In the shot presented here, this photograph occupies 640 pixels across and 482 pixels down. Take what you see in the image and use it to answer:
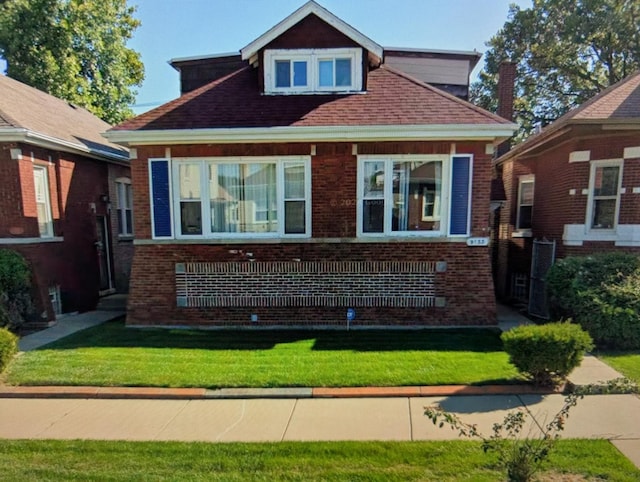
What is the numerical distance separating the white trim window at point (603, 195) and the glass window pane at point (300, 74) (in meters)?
6.87

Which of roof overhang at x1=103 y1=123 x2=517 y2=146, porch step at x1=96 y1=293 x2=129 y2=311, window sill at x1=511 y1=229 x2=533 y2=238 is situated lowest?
porch step at x1=96 y1=293 x2=129 y2=311

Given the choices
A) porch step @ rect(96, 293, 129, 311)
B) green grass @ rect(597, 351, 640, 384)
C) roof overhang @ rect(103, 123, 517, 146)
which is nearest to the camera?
green grass @ rect(597, 351, 640, 384)

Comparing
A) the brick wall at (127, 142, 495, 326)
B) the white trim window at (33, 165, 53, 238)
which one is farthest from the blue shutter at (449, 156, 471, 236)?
the white trim window at (33, 165, 53, 238)

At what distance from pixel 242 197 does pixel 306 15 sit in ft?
14.4

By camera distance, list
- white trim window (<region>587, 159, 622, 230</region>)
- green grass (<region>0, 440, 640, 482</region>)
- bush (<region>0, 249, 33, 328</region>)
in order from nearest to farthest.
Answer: green grass (<region>0, 440, 640, 482</region>)
bush (<region>0, 249, 33, 328</region>)
white trim window (<region>587, 159, 622, 230</region>)

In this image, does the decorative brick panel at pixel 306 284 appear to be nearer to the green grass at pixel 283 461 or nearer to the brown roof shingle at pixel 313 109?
the brown roof shingle at pixel 313 109

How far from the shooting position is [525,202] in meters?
10.8

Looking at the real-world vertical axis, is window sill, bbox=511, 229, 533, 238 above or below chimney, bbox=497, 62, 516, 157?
below

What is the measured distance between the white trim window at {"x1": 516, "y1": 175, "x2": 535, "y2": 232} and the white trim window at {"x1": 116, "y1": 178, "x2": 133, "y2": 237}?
41.8ft

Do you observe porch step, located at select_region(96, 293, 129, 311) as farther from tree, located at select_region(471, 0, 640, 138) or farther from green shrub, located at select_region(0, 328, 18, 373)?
tree, located at select_region(471, 0, 640, 138)

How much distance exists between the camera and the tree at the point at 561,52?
1706 centimetres

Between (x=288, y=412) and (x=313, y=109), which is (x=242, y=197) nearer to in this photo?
(x=313, y=109)

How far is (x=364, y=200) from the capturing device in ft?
23.3

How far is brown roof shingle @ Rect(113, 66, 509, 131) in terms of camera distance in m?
6.91
